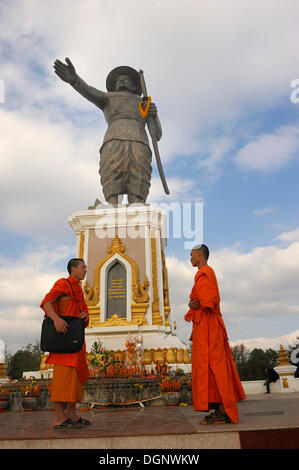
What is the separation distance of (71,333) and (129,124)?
9932mm

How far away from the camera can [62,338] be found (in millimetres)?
3859

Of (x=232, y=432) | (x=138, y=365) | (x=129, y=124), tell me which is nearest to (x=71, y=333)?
(x=232, y=432)

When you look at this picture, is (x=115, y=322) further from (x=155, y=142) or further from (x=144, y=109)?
(x=144, y=109)

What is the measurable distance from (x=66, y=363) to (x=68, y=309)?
594 millimetres

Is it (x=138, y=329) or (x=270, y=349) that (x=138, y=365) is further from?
(x=270, y=349)

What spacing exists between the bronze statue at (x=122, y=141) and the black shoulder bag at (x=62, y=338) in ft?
27.3

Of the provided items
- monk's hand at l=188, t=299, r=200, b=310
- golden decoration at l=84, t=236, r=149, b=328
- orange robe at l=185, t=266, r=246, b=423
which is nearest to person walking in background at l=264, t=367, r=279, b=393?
golden decoration at l=84, t=236, r=149, b=328

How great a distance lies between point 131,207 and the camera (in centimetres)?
1121

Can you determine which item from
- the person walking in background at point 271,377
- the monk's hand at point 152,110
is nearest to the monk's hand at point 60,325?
the person walking in background at point 271,377

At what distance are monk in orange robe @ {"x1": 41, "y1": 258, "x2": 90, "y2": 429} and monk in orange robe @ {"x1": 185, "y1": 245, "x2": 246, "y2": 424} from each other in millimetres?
1297

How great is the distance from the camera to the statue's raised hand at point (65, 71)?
37.5 ft

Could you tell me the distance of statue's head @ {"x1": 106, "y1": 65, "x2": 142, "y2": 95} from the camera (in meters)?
13.3
